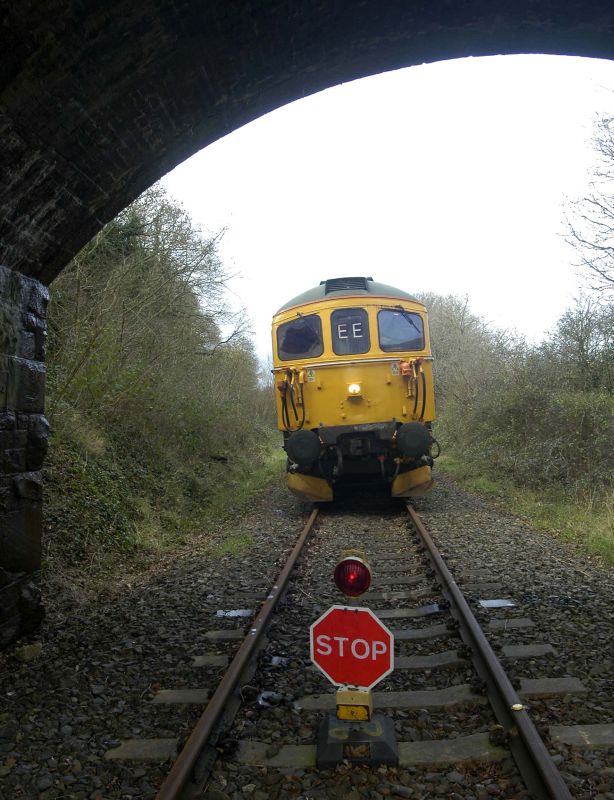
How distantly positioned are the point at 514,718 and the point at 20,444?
11.9ft

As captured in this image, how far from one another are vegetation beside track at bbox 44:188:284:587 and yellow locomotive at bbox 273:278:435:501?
216 cm

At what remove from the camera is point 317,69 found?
15.7ft

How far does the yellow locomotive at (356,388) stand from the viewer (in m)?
9.06

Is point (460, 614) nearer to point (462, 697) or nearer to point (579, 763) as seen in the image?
point (462, 697)

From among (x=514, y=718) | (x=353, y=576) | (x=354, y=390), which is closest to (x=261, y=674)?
(x=353, y=576)

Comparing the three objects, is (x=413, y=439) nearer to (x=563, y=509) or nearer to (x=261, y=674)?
(x=563, y=509)

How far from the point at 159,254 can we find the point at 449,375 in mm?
12883

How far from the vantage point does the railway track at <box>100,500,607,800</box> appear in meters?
2.70

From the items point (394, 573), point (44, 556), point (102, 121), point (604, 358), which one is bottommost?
point (394, 573)

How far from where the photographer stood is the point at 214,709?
320 centimetres

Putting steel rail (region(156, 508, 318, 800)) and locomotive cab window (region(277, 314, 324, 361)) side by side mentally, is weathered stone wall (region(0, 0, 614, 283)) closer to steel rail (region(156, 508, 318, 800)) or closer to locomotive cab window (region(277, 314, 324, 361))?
steel rail (region(156, 508, 318, 800))

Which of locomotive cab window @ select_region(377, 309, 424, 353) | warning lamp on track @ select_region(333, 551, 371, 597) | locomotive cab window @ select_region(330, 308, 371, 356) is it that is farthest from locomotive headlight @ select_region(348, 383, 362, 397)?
warning lamp on track @ select_region(333, 551, 371, 597)

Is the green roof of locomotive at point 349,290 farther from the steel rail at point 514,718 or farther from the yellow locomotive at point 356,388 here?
the steel rail at point 514,718

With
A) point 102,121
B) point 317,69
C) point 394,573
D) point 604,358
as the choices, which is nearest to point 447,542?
point 394,573
